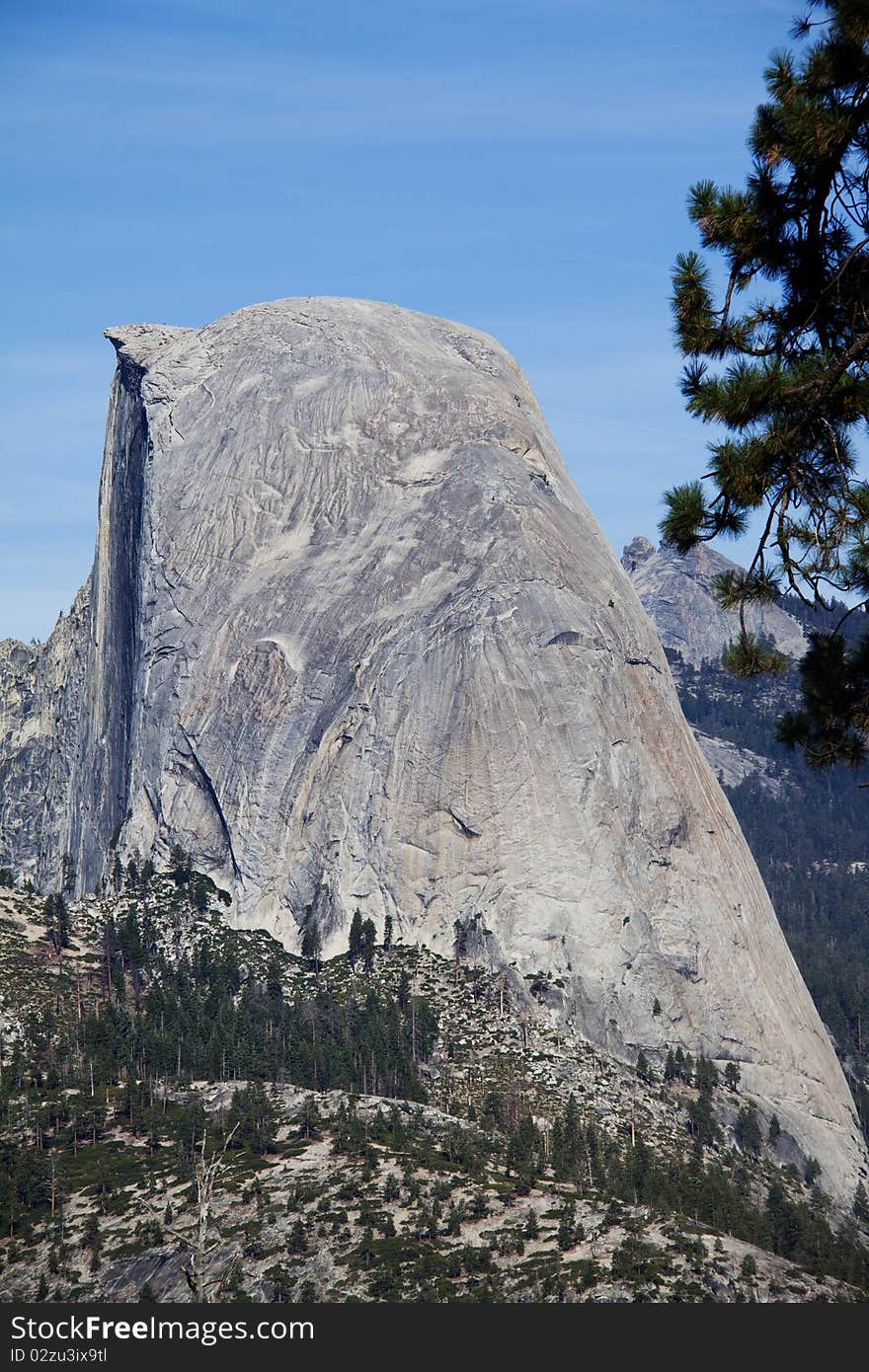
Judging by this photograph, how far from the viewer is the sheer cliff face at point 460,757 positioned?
170m

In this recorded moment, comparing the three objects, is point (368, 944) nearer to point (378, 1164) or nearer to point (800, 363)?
point (378, 1164)

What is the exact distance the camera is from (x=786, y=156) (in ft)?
96.4

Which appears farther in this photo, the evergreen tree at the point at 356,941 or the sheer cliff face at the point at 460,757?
the sheer cliff face at the point at 460,757

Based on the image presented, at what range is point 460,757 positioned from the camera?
176000 mm

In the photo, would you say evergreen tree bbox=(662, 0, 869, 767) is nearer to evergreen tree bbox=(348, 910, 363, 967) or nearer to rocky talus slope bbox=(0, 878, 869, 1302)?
rocky talus slope bbox=(0, 878, 869, 1302)

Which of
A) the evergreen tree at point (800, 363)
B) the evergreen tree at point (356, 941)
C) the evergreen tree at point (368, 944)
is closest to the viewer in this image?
the evergreen tree at point (800, 363)

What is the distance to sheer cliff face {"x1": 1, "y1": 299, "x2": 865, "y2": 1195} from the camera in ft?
556

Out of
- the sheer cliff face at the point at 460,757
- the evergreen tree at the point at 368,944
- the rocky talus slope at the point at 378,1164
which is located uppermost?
the sheer cliff face at the point at 460,757

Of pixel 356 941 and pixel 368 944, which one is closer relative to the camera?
pixel 368 944

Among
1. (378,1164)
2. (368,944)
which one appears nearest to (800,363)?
(378,1164)

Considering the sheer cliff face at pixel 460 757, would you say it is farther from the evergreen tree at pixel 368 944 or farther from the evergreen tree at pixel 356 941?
the evergreen tree at pixel 368 944

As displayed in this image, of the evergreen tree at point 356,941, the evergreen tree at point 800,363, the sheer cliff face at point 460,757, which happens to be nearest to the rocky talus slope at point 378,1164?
the evergreen tree at point 356,941

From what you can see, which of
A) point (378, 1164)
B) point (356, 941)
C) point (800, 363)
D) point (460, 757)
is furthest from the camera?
point (460, 757)

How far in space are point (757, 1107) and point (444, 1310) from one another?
424 feet
